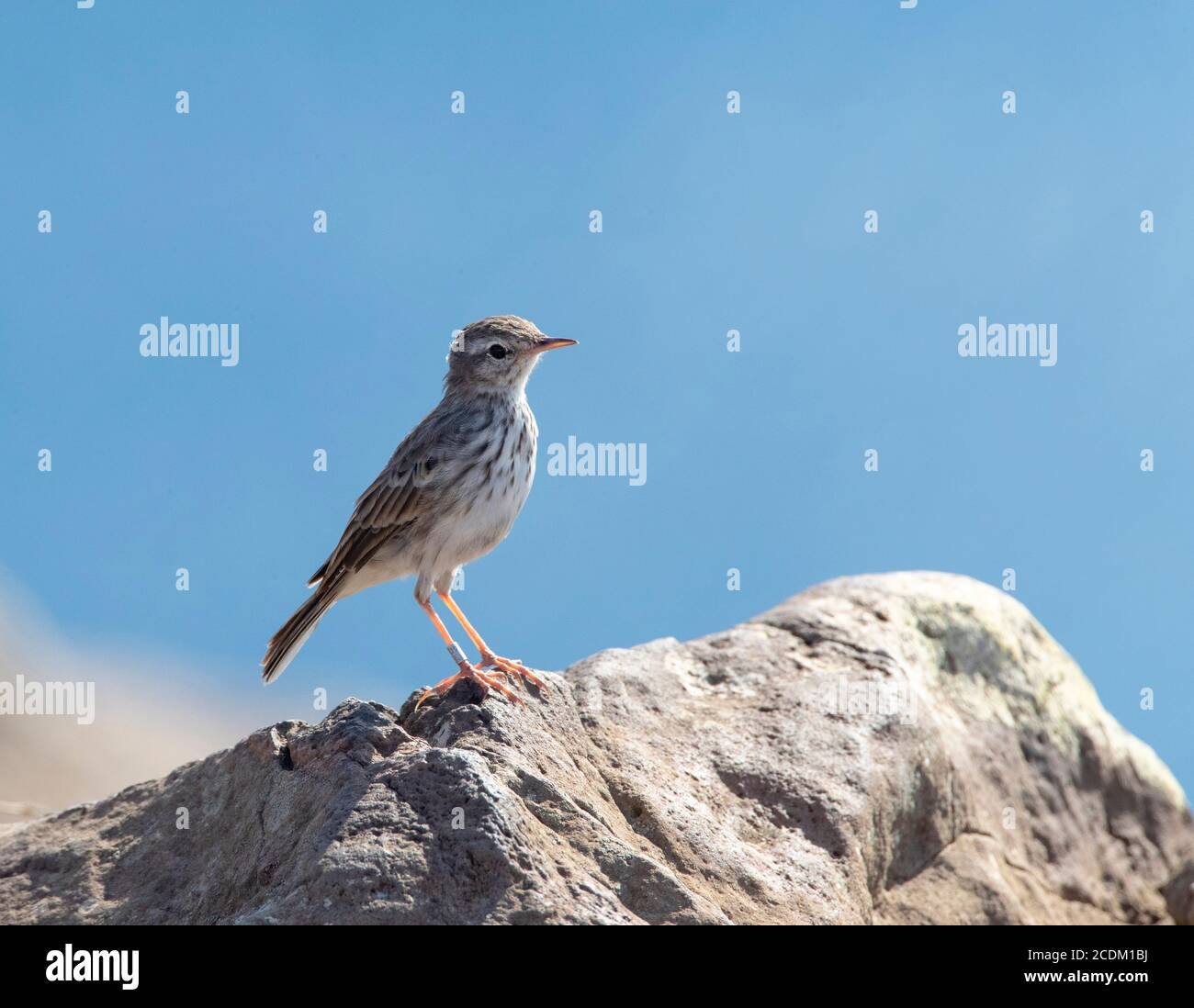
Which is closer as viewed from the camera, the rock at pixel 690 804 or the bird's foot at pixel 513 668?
the rock at pixel 690 804

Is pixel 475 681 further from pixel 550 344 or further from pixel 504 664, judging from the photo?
pixel 550 344

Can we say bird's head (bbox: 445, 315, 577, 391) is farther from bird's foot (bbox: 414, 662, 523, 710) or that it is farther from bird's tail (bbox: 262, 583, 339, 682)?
bird's foot (bbox: 414, 662, 523, 710)

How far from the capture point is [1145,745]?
43.3 feet

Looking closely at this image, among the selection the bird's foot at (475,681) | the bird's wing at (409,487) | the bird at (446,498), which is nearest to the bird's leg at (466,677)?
the bird's foot at (475,681)

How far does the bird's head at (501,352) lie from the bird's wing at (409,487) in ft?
1.19

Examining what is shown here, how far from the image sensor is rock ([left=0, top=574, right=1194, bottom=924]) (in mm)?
5207

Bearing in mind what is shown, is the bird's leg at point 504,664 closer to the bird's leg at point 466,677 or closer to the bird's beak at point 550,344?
the bird's leg at point 466,677

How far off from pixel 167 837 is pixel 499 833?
10.2 feet

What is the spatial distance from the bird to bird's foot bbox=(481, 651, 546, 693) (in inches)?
8.5

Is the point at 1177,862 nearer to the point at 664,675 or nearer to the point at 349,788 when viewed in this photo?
the point at 664,675

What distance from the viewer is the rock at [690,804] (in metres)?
5.21

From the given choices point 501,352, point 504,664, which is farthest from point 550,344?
point 504,664

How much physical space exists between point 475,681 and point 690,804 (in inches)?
65.5

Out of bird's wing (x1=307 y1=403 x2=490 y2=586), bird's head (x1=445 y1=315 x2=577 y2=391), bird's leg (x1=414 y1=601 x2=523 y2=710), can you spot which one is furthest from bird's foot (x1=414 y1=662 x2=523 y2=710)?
bird's head (x1=445 y1=315 x2=577 y2=391)
